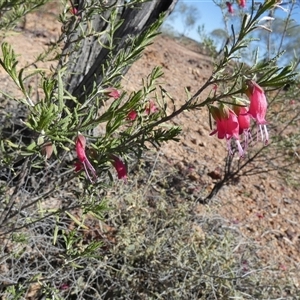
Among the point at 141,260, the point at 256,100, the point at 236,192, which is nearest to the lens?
the point at 256,100

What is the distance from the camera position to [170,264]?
2.48 metres

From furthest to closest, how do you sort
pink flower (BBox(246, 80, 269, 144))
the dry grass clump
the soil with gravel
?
the soil with gravel
the dry grass clump
pink flower (BBox(246, 80, 269, 144))

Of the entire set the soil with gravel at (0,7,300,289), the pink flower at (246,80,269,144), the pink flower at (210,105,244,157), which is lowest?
the soil with gravel at (0,7,300,289)

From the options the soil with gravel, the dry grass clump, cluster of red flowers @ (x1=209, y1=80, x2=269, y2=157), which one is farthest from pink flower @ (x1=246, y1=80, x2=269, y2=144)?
the soil with gravel

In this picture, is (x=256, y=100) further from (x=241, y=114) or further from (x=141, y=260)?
(x=141, y=260)

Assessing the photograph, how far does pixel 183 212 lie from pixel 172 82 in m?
3.68

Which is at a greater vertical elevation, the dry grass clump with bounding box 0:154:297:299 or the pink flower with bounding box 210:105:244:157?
the pink flower with bounding box 210:105:244:157

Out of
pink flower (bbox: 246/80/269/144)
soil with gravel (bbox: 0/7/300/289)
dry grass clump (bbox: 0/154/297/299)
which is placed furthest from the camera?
soil with gravel (bbox: 0/7/300/289)

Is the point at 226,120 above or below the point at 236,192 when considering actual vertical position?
above

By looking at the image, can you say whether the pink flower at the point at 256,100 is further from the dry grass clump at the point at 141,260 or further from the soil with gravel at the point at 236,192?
the soil with gravel at the point at 236,192

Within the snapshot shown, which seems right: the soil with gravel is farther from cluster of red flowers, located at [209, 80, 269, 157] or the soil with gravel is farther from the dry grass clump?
cluster of red flowers, located at [209, 80, 269, 157]

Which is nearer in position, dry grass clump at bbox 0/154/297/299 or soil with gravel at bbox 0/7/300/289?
dry grass clump at bbox 0/154/297/299

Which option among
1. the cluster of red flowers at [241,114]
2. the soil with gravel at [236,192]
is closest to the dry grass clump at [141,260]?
the soil with gravel at [236,192]

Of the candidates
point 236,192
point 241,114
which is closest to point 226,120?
point 241,114
